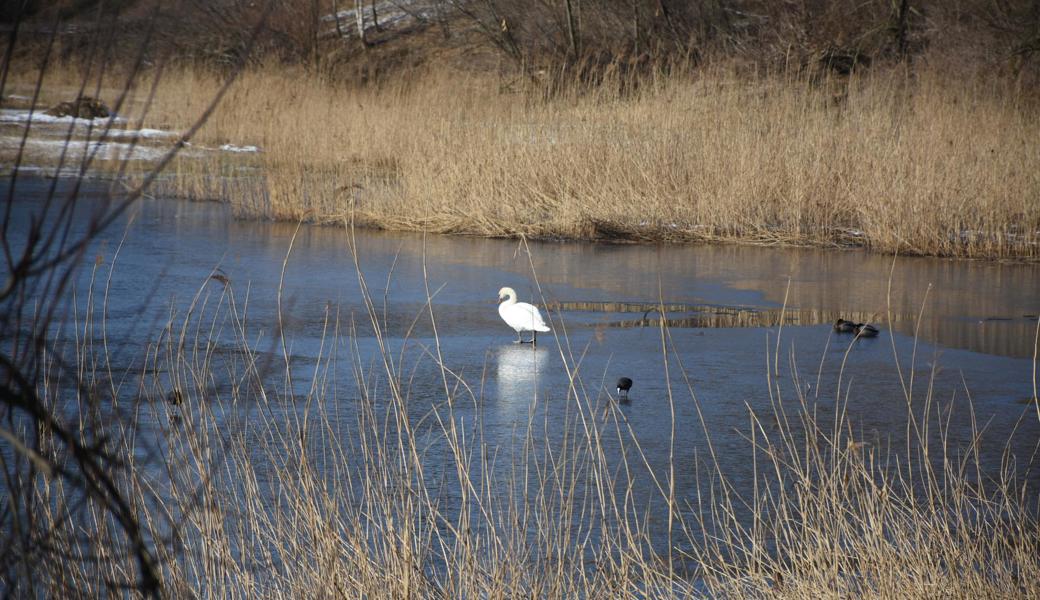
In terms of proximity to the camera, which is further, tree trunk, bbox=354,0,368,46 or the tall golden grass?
tree trunk, bbox=354,0,368,46

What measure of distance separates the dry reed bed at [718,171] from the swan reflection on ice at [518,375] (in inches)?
210

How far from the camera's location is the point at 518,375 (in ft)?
20.0

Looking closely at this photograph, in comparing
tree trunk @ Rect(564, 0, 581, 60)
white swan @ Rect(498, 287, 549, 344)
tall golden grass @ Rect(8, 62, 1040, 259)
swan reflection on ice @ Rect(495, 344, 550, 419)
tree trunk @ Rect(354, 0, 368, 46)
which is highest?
tree trunk @ Rect(354, 0, 368, 46)

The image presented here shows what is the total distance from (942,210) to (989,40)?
860 cm

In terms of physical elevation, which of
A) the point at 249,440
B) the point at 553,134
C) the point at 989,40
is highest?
the point at 989,40

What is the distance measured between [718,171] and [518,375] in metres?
6.41

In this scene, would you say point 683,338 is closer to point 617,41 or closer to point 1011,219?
point 1011,219

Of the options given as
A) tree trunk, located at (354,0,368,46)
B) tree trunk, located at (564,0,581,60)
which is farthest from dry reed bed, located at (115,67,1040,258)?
tree trunk, located at (354,0,368,46)

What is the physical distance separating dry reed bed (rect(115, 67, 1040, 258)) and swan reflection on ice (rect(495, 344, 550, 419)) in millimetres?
5346

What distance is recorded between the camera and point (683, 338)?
7219 mm

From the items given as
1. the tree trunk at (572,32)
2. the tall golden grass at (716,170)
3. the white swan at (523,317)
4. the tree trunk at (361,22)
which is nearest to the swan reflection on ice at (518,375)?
the white swan at (523,317)

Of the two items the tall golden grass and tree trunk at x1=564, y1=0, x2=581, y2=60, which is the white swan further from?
tree trunk at x1=564, y1=0, x2=581, y2=60

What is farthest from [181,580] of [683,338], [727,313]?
[727,313]

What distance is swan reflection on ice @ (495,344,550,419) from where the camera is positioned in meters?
5.45
